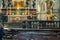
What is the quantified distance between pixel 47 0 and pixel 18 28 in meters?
5.29

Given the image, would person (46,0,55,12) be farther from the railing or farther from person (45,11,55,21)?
the railing

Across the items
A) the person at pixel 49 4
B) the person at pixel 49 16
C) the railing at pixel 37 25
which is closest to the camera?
the railing at pixel 37 25

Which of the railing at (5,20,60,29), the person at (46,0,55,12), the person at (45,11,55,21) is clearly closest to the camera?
the railing at (5,20,60,29)

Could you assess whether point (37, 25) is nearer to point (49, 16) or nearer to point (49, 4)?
point (49, 16)

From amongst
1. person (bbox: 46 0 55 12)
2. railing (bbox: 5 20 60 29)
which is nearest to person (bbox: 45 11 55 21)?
person (bbox: 46 0 55 12)

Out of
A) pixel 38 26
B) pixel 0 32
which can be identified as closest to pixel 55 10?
pixel 38 26

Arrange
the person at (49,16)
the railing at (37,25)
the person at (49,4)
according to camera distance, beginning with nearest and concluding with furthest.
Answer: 1. the railing at (37,25)
2. the person at (49,16)
3. the person at (49,4)

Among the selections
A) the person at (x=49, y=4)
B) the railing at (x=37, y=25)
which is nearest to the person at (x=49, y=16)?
the person at (x=49, y=4)

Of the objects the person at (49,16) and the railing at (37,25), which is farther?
the person at (49,16)

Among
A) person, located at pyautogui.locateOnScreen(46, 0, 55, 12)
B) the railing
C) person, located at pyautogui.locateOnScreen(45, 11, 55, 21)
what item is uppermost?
person, located at pyautogui.locateOnScreen(46, 0, 55, 12)

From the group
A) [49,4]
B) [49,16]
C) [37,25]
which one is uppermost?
[49,4]

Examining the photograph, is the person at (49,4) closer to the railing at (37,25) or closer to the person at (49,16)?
the person at (49,16)

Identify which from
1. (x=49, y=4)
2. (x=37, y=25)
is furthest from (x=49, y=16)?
(x=37, y=25)

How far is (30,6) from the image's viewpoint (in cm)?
2134
